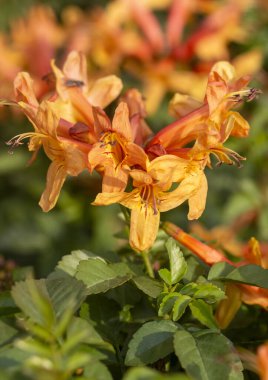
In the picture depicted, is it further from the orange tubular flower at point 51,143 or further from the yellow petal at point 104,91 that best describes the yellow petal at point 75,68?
the orange tubular flower at point 51,143

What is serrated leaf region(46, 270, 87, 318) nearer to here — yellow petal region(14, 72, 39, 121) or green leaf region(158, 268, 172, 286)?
green leaf region(158, 268, 172, 286)

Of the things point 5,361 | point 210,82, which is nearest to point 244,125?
point 210,82

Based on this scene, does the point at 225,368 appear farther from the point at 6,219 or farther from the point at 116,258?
the point at 6,219

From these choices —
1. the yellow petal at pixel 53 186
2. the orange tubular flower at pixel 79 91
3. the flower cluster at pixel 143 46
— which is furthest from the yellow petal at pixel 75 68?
the flower cluster at pixel 143 46

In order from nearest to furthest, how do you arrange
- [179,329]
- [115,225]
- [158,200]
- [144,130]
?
[179,329]
[158,200]
[144,130]
[115,225]

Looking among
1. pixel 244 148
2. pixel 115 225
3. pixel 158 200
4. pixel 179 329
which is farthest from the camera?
pixel 115 225

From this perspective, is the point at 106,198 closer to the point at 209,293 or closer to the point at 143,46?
the point at 209,293
